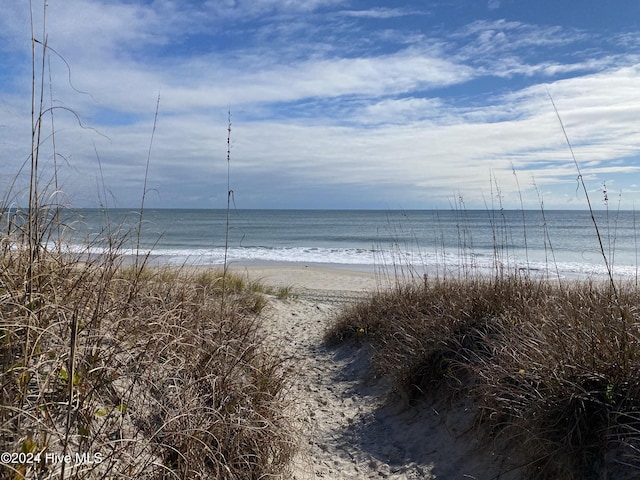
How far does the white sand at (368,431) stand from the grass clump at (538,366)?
0.80 feet

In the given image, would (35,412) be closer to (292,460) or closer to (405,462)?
(292,460)

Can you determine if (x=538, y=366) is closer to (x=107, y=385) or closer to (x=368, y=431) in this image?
(x=368, y=431)

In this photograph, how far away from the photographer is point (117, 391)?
8.62 ft

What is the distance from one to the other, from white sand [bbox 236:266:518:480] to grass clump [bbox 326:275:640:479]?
0.80ft

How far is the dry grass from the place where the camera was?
2.05 metres

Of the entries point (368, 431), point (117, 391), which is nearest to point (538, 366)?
point (368, 431)

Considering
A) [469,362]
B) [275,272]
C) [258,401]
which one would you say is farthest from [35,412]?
[275,272]

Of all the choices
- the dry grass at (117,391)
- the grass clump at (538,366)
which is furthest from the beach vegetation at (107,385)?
the grass clump at (538,366)

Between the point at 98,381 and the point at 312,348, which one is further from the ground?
the point at 98,381

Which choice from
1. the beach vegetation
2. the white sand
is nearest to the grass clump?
the white sand

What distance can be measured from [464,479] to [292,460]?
139 cm

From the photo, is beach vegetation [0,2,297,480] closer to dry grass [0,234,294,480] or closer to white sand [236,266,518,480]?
dry grass [0,234,294,480]

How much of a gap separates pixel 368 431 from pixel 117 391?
116 inches

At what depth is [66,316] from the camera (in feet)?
9.05
